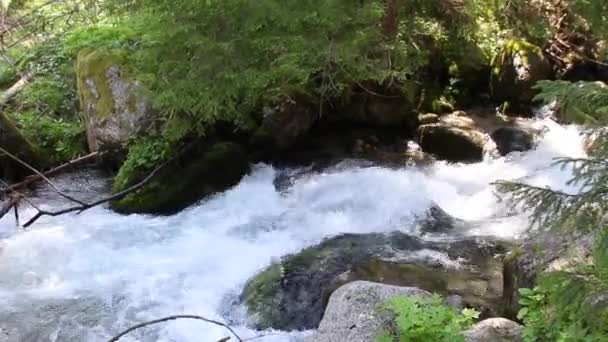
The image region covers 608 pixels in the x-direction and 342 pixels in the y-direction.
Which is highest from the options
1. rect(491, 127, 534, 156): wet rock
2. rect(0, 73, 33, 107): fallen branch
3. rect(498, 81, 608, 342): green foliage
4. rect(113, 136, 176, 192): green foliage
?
rect(498, 81, 608, 342): green foliage

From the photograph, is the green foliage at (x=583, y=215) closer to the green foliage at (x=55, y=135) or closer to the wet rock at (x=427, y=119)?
the wet rock at (x=427, y=119)

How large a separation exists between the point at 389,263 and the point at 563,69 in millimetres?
6856

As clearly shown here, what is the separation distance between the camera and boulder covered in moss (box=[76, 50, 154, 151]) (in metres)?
8.74

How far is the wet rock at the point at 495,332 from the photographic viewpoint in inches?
173

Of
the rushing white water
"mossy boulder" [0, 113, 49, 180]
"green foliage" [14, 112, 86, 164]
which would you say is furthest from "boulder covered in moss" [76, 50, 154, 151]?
the rushing white water

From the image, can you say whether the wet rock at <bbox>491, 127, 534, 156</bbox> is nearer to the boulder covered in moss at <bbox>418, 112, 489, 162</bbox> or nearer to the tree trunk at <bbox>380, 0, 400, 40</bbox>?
the boulder covered in moss at <bbox>418, 112, 489, 162</bbox>

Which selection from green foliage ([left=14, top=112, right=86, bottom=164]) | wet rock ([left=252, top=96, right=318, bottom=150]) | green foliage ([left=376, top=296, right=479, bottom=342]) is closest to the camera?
green foliage ([left=376, top=296, right=479, bottom=342])

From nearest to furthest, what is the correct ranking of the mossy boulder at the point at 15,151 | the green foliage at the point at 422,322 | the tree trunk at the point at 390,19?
the green foliage at the point at 422,322 < the tree trunk at the point at 390,19 < the mossy boulder at the point at 15,151

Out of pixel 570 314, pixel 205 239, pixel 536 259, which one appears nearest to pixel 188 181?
pixel 205 239

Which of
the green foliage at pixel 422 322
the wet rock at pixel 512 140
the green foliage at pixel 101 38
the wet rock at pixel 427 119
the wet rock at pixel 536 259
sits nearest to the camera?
the green foliage at pixel 422 322

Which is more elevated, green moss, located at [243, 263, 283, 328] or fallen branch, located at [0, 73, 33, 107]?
fallen branch, located at [0, 73, 33, 107]

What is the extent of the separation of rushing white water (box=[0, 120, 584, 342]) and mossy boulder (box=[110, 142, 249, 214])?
180 mm

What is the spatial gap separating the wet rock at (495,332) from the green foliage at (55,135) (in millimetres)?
6711

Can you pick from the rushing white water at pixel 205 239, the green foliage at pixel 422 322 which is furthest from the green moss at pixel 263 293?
the green foliage at pixel 422 322
